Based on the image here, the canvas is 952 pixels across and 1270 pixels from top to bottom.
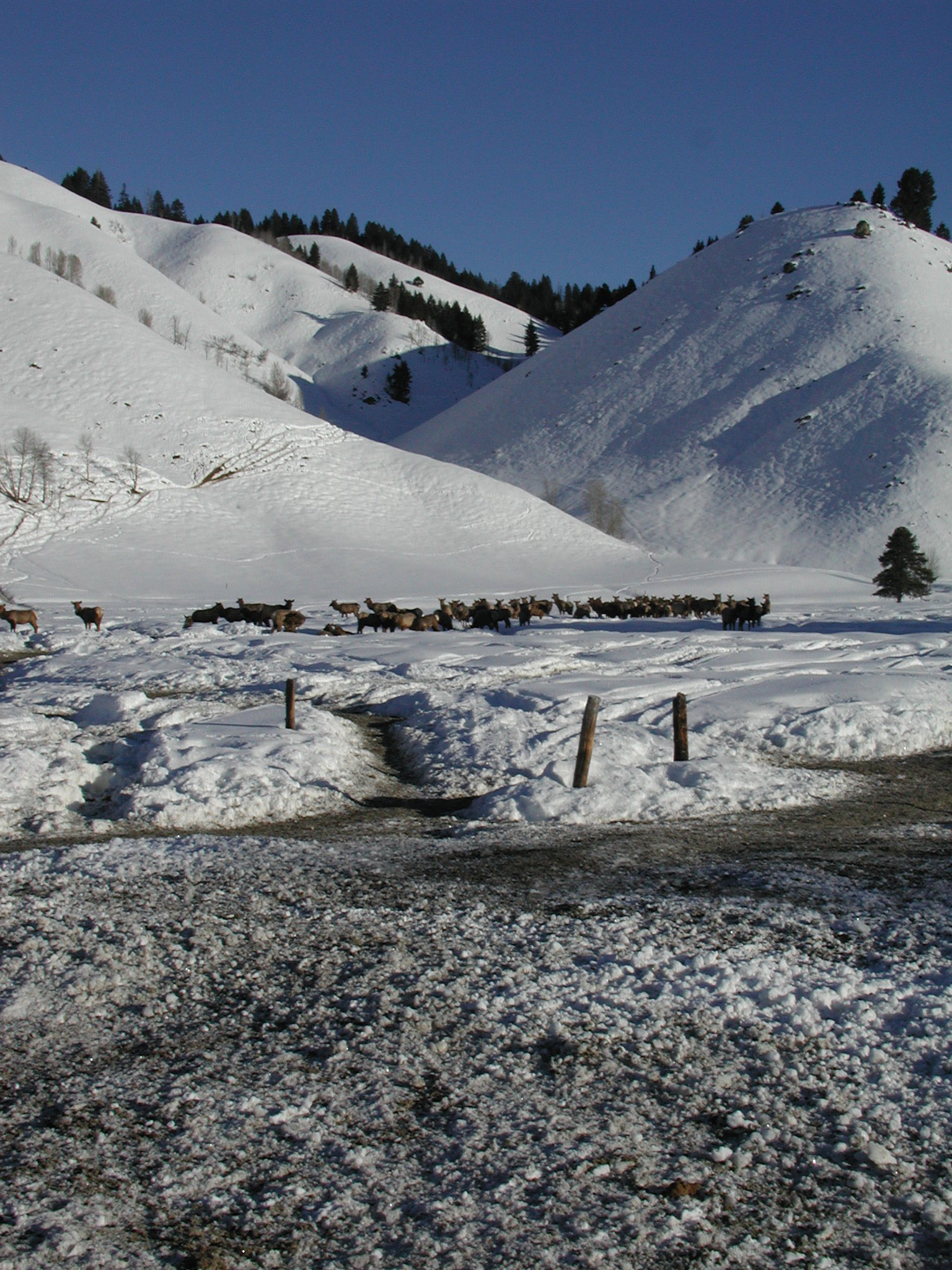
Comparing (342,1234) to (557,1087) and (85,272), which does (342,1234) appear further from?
(85,272)

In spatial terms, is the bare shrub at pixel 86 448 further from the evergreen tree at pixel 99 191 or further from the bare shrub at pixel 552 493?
the evergreen tree at pixel 99 191

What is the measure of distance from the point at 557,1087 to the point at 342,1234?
159 centimetres

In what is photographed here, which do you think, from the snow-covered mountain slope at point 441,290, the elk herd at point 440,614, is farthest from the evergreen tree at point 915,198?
the elk herd at point 440,614

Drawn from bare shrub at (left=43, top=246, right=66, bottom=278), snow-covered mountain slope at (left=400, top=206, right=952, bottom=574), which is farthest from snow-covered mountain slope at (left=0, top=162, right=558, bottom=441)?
snow-covered mountain slope at (left=400, top=206, right=952, bottom=574)

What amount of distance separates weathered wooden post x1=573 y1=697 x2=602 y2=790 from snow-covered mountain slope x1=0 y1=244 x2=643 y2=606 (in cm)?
3436

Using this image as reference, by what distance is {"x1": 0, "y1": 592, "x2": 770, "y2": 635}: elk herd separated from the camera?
100ft

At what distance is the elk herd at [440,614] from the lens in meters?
30.5

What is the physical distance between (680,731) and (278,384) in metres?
99.5

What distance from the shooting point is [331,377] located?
126 m

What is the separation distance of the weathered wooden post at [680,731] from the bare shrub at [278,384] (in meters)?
96.3

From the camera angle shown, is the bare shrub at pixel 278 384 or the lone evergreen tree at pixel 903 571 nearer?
the lone evergreen tree at pixel 903 571

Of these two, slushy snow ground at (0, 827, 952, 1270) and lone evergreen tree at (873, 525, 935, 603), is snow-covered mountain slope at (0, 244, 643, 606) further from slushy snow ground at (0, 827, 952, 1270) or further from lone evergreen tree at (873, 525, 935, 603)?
slushy snow ground at (0, 827, 952, 1270)

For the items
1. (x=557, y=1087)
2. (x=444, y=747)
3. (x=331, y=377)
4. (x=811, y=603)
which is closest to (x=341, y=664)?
(x=444, y=747)

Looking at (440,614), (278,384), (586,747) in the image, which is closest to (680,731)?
(586,747)
